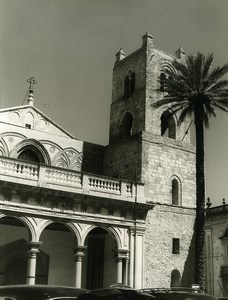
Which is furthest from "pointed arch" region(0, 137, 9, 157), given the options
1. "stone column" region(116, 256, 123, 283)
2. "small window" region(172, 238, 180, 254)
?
"small window" region(172, 238, 180, 254)

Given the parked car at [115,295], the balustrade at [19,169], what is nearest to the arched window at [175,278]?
the balustrade at [19,169]

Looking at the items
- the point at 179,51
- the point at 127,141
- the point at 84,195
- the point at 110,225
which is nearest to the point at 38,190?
the point at 84,195

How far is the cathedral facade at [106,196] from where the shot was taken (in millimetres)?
19250

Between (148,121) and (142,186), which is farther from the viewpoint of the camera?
(148,121)

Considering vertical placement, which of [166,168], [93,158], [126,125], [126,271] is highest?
[126,125]

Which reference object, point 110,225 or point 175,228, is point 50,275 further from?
point 175,228

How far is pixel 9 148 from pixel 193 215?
421 inches

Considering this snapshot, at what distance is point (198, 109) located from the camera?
21141mm

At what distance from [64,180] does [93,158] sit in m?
6.17

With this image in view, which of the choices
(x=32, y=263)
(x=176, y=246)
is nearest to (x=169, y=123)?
(x=176, y=246)

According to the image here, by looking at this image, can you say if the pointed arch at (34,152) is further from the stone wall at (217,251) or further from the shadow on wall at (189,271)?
the stone wall at (217,251)

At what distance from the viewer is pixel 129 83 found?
27891mm

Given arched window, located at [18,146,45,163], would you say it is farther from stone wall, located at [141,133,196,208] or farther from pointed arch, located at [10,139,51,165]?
stone wall, located at [141,133,196,208]

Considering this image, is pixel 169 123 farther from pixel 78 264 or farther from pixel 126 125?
pixel 78 264
